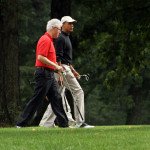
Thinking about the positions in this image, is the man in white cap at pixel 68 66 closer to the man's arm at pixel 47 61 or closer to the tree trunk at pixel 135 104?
the man's arm at pixel 47 61

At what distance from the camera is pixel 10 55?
1981 centimetres

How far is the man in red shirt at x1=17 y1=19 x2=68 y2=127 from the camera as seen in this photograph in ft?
40.4

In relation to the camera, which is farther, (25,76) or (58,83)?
(25,76)

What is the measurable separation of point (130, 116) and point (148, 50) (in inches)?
1020

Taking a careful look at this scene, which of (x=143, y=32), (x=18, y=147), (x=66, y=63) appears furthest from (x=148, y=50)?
(x=18, y=147)

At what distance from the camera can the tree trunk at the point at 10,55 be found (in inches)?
749

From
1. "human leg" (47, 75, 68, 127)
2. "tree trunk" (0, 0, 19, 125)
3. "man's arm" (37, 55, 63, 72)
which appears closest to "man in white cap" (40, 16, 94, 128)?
"human leg" (47, 75, 68, 127)

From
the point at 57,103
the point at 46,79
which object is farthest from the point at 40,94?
the point at 57,103

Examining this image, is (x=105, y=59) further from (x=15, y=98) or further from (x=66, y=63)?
A: (x=66, y=63)

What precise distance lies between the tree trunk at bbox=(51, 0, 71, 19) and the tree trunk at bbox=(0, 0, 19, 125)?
6.17 feet

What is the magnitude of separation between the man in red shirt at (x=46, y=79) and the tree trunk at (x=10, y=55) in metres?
6.09

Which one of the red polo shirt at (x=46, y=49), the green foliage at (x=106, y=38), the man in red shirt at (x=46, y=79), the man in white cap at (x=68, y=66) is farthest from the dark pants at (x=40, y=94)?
the green foliage at (x=106, y=38)

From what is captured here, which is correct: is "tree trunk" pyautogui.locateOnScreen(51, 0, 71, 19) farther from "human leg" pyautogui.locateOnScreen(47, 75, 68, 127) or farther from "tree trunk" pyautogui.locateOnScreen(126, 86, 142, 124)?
"tree trunk" pyautogui.locateOnScreen(126, 86, 142, 124)

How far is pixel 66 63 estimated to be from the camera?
1338 cm
